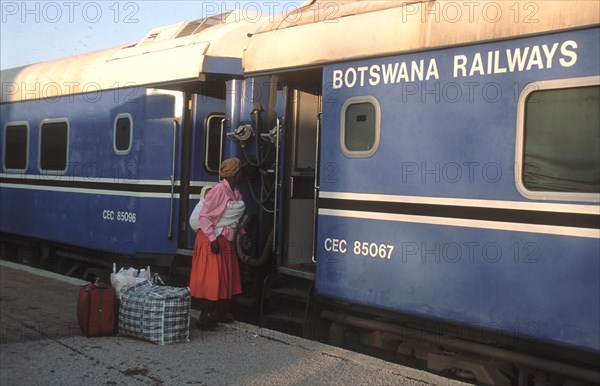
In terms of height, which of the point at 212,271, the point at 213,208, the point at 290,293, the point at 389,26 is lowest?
the point at 290,293

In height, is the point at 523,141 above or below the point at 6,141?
below

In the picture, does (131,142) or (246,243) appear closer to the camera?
(246,243)

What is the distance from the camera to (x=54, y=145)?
32.8ft

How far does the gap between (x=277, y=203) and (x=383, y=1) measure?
7.44 feet

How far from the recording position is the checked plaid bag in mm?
5617

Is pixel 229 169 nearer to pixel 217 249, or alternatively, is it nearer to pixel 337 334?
pixel 217 249

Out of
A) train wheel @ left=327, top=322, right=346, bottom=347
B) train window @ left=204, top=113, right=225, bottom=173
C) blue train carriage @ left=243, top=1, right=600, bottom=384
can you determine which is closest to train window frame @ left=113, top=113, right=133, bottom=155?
train window @ left=204, top=113, right=225, bottom=173

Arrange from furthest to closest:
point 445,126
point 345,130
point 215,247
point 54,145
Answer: point 54,145 < point 215,247 < point 345,130 < point 445,126

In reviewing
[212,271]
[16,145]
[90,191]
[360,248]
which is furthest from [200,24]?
[16,145]

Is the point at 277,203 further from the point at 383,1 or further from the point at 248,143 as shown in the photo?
the point at 383,1

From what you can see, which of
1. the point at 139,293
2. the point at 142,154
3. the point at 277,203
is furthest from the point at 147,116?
the point at 139,293

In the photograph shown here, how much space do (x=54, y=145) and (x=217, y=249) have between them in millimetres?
4850

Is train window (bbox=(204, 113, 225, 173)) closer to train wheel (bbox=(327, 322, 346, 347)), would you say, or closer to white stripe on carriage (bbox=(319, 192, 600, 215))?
white stripe on carriage (bbox=(319, 192, 600, 215))

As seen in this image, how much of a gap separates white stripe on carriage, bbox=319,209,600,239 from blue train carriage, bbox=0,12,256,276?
8.31 feet
